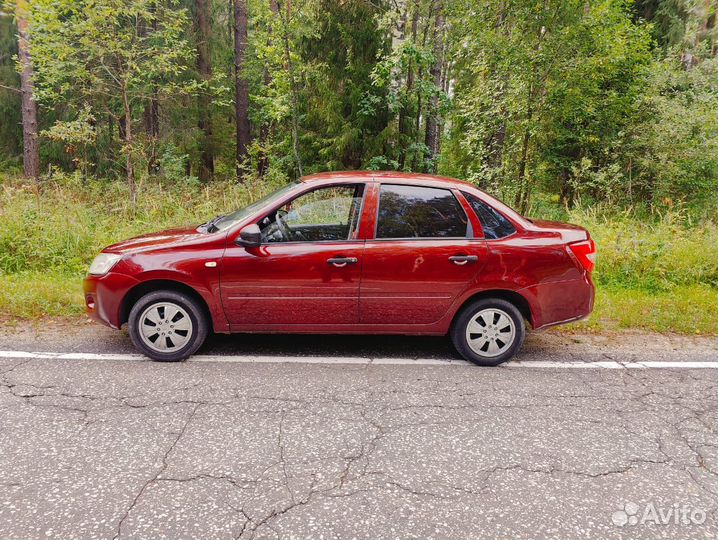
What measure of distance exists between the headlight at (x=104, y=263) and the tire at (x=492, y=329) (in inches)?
130

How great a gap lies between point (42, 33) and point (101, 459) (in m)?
10.4

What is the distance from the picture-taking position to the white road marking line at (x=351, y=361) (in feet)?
14.4

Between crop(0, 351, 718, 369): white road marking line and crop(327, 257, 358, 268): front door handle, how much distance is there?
36.9 inches

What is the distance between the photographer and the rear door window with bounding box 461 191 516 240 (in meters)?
4.41

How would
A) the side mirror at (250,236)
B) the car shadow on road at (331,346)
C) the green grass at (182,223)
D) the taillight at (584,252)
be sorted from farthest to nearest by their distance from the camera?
the green grass at (182,223) < the car shadow on road at (331,346) < the taillight at (584,252) < the side mirror at (250,236)

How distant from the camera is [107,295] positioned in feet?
14.2

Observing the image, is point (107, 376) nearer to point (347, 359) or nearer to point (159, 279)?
point (159, 279)

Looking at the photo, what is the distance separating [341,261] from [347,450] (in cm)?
177

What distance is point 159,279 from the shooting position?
4.29m

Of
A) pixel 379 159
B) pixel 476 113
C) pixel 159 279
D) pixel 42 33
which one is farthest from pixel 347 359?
pixel 42 33

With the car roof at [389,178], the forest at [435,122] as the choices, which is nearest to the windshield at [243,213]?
the car roof at [389,178]

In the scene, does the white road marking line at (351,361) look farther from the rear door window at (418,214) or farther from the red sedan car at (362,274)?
the rear door window at (418,214)

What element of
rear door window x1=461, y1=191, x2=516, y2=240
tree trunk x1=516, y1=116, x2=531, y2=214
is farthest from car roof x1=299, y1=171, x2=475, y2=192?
tree trunk x1=516, y1=116, x2=531, y2=214

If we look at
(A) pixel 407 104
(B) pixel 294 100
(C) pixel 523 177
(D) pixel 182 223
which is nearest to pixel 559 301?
(C) pixel 523 177
